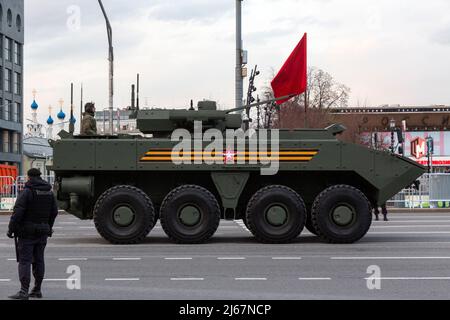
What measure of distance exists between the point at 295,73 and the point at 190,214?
4283 millimetres

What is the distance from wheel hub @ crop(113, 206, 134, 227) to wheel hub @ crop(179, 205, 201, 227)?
0.97 m

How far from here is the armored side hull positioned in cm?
1582

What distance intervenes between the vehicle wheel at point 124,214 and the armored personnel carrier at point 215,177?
19mm

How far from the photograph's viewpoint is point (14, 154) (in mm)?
73500

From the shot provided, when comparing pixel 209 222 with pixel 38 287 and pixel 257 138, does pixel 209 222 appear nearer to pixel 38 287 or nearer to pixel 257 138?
pixel 257 138

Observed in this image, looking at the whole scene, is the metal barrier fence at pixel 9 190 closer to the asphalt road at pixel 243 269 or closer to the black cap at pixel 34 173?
the asphalt road at pixel 243 269

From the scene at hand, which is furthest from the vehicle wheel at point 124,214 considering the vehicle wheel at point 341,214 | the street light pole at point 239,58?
the street light pole at point 239,58

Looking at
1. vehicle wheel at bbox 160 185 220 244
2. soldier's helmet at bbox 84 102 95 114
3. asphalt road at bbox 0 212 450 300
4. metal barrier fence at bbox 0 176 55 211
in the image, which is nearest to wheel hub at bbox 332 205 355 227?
asphalt road at bbox 0 212 450 300

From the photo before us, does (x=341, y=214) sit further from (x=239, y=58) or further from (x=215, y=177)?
(x=239, y=58)

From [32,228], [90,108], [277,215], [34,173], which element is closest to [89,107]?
[90,108]

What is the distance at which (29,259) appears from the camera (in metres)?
9.62
